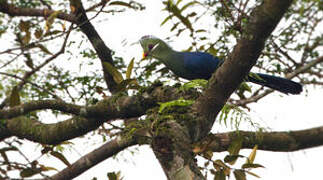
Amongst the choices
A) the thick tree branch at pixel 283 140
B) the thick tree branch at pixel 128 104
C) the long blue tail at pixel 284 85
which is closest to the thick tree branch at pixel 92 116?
the thick tree branch at pixel 128 104

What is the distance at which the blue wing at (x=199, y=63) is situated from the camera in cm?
347

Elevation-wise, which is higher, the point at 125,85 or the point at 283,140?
the point at 125,85

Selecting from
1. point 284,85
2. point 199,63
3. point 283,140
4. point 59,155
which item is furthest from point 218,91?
point 199,63

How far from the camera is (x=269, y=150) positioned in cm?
314

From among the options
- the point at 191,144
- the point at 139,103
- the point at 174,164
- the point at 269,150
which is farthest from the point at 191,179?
the point at 269,150

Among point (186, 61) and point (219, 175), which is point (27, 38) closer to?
point (219, 175)

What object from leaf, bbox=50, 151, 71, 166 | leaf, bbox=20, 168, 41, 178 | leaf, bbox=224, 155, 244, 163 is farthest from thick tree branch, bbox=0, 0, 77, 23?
leaf, bbox=224, 155, 244, 163

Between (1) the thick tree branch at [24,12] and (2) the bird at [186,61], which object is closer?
(1) the thick tree branch at [24,12]

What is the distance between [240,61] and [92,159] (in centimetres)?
178

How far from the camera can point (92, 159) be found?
320 cm

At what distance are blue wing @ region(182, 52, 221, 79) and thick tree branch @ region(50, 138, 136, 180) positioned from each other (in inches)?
36.4

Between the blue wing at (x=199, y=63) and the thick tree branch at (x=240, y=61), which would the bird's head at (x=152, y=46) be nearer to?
the blue wing at (x=199, y=63)

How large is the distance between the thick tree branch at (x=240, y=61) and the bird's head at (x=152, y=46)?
1745mm

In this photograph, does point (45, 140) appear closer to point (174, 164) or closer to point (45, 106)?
point (45, 106)
